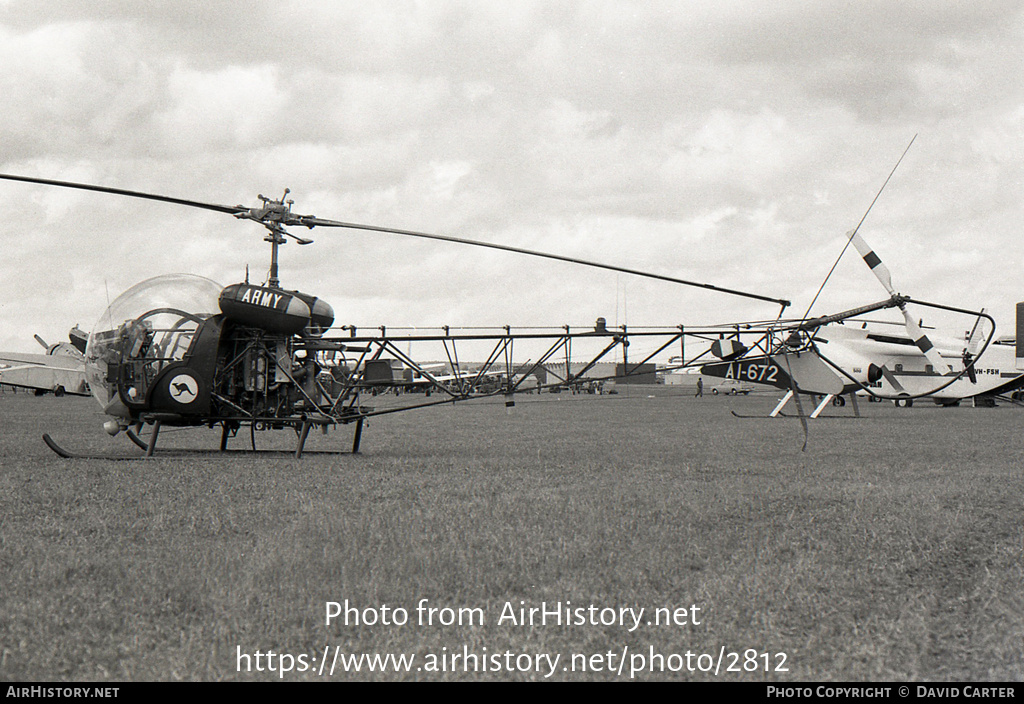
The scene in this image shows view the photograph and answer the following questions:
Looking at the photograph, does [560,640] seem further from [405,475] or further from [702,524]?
[405,475]

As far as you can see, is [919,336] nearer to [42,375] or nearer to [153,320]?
[153,320]

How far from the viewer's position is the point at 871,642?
4.40 metres

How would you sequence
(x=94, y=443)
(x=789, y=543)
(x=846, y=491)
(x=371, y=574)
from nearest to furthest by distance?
(x=371, y=574) → (x=789, y=543) → (x=846, y=491) → (x=94, y=443)

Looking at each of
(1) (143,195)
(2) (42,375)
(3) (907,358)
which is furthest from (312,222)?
(2) (42,375)

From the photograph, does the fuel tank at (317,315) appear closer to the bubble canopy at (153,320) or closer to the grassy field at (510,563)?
the bubble canopy at (153,320)

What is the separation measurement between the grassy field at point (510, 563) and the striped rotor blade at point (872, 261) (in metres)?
2.82

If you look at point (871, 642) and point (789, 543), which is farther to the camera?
point (789, 543)

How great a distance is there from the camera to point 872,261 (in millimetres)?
12766

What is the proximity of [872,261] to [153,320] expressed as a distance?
11199mm
